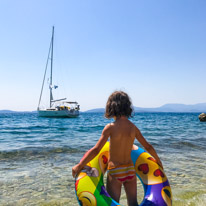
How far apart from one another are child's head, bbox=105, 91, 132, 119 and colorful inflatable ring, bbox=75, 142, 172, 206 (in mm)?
546

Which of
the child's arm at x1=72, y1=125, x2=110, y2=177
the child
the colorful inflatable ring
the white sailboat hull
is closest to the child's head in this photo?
the child

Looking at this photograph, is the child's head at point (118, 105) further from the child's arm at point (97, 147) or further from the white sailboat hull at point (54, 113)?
the white sailboat hull at point (54, 113)

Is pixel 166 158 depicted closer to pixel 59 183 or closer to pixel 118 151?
pixel 59 183

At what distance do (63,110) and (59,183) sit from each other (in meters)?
27.9

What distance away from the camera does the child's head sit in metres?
1.95

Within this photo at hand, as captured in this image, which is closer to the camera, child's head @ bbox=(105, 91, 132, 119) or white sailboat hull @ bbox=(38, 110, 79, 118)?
child's head @ bbox=(105, 91, 132, 119)

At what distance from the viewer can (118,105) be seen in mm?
1944

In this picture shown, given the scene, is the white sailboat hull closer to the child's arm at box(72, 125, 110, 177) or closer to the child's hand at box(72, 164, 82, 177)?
the child's hand at box(72, 164, 82, 177)

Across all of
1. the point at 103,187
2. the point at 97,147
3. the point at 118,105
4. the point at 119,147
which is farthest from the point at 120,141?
the point at 103,187

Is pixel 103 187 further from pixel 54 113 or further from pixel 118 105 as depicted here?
pixel 54 113

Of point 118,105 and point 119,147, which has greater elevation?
point 118,105

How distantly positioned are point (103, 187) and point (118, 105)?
33.1 inches

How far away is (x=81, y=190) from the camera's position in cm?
191

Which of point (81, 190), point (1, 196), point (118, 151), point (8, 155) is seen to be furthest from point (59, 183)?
point (8, 155)
